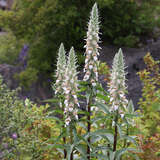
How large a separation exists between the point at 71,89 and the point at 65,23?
12.4 ft

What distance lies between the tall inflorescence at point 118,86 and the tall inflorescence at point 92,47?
21 cm

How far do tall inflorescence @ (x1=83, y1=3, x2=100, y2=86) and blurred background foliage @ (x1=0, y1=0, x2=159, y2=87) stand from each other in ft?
8.59

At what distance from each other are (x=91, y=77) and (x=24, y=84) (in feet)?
16.8

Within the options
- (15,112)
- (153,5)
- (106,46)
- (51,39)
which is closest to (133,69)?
(106,46)

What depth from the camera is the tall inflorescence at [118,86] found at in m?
2.46

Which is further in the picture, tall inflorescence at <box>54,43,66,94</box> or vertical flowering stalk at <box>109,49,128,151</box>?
tall inflorescence at <box>54,43,66,94</box>

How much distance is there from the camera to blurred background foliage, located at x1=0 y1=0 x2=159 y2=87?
223 inches

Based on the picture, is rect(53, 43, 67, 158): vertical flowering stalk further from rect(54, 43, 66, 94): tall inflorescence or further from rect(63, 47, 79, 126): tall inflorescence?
rect(63, 47, 79, 126): tall inflorescence

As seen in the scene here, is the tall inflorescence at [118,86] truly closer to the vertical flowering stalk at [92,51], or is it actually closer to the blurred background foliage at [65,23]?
the vertical flowering stalk at [92,51]

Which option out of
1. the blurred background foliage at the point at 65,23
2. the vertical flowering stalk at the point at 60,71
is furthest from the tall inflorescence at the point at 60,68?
the blurred background foliage at the point at 65,23

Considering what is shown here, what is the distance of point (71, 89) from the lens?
8.24 feet

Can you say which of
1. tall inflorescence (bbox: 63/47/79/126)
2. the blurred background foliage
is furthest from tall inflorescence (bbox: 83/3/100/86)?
the blurred background foliage

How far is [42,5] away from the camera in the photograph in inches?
255

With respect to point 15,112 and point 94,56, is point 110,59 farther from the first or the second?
point 94,56
